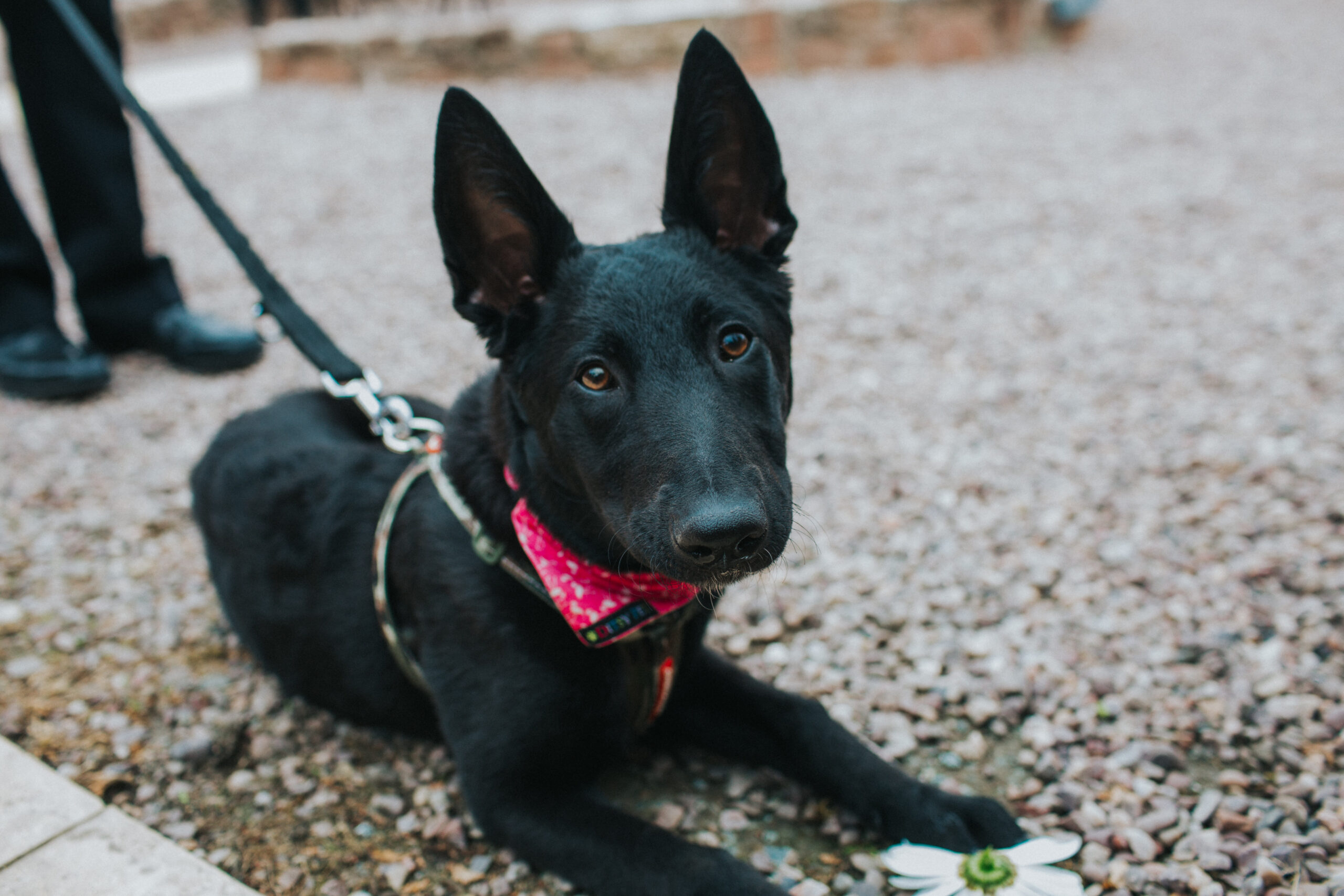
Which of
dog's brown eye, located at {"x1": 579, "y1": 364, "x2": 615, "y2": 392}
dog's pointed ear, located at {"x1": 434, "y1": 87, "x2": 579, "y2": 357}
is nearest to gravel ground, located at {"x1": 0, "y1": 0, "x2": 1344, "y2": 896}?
dog's brown eye, located at {"x1": 579, "y1": 364, "x2": 615, "y2": 392}

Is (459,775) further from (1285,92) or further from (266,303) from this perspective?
(1285,92)

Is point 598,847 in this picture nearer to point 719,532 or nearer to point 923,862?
point 923,862

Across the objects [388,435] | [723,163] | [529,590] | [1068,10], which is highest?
[1068,10]

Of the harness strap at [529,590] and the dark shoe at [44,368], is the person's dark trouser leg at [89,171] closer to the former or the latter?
the dark shoe at [44,368]

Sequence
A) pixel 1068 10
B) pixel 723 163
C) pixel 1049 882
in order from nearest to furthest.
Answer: pixel 1049 882 → pixel 723 163 → pixel 1068 10

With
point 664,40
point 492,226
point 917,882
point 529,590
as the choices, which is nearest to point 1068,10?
point 664,40

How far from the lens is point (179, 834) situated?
2268 millimetres

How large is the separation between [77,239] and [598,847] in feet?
13.3

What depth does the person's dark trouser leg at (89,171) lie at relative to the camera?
13.8ft

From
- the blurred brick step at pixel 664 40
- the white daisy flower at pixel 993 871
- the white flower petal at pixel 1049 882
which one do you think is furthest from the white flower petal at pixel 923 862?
the blurred brick step at pixel 664 40

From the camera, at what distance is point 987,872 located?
1.81m

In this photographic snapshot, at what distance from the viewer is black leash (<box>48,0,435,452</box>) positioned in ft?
8.67

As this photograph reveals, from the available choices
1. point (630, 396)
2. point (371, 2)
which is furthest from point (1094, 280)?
point (371, 2)

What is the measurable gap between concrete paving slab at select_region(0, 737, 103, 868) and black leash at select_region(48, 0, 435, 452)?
1.04m
